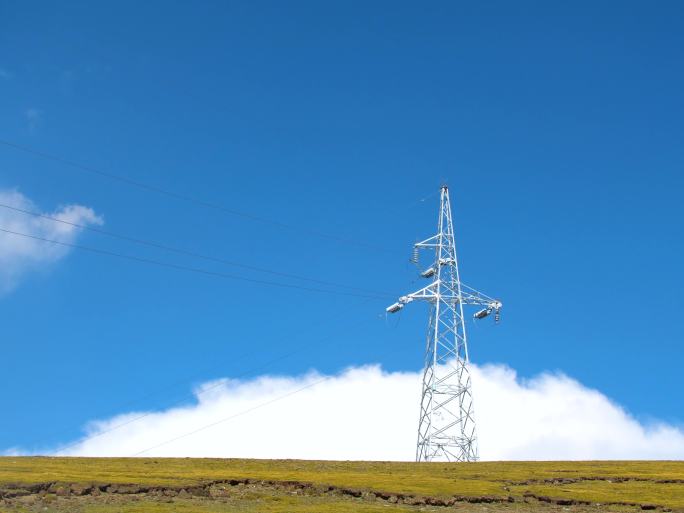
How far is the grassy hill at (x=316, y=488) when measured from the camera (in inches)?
2051

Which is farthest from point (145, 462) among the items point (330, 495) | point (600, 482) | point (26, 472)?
point (600, 482)

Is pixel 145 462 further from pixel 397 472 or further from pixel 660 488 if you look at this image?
pixel 660 488

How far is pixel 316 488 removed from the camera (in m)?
58.6

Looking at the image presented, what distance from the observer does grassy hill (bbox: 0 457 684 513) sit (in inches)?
2051

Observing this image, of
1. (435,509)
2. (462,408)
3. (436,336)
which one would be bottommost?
(435,509)

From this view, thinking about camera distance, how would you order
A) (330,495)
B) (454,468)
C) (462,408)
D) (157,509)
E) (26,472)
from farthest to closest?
(462,408)
(454,468)
(26,472)
(330,495)
(157,509)

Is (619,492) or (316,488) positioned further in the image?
(619,492)

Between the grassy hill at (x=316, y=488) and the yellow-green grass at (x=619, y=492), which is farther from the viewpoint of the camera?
the yellow-green grass at (x=619, y=492)

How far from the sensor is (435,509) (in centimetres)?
5369

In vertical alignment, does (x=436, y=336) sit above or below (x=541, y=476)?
above

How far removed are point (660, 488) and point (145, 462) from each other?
46.4m

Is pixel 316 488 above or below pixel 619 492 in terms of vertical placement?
above

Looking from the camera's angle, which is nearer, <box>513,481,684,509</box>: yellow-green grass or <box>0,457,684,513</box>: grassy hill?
<box>0,457,684,513</box>: grassy hill

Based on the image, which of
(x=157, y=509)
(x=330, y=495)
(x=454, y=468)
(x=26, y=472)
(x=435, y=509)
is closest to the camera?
(x=157, y=509)
